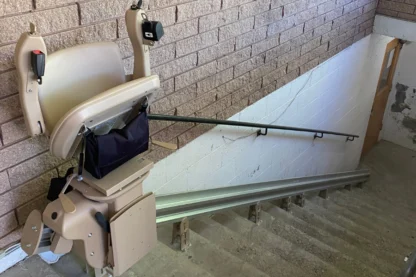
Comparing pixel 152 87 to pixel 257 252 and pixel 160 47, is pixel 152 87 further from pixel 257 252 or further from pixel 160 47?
pixel 257 252

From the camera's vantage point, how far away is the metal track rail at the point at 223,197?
2557 mm

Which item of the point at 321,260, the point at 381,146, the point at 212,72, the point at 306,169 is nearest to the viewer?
the point at 212,72

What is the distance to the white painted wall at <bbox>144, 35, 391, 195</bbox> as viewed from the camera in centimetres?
281

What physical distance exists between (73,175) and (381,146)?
6.65m

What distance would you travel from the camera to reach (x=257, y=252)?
2.81 m

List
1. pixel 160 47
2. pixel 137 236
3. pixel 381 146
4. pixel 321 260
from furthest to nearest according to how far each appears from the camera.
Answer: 1. pixel 381 146
2. pixel 321 260
3. pixel 160 47
4. pixel 137 236

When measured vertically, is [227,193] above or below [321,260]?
above

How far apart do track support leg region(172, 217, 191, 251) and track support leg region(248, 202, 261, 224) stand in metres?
0.91

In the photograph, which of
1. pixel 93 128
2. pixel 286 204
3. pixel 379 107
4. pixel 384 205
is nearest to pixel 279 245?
pixel 286 204

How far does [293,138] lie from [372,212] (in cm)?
160

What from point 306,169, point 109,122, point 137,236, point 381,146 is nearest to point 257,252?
point 137,236

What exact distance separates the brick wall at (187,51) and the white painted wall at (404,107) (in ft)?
9.22

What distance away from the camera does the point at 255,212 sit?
3346 millimetres

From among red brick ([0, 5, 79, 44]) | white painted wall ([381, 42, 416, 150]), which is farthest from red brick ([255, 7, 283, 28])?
white painted wall ([381, 42, 416, 150])
